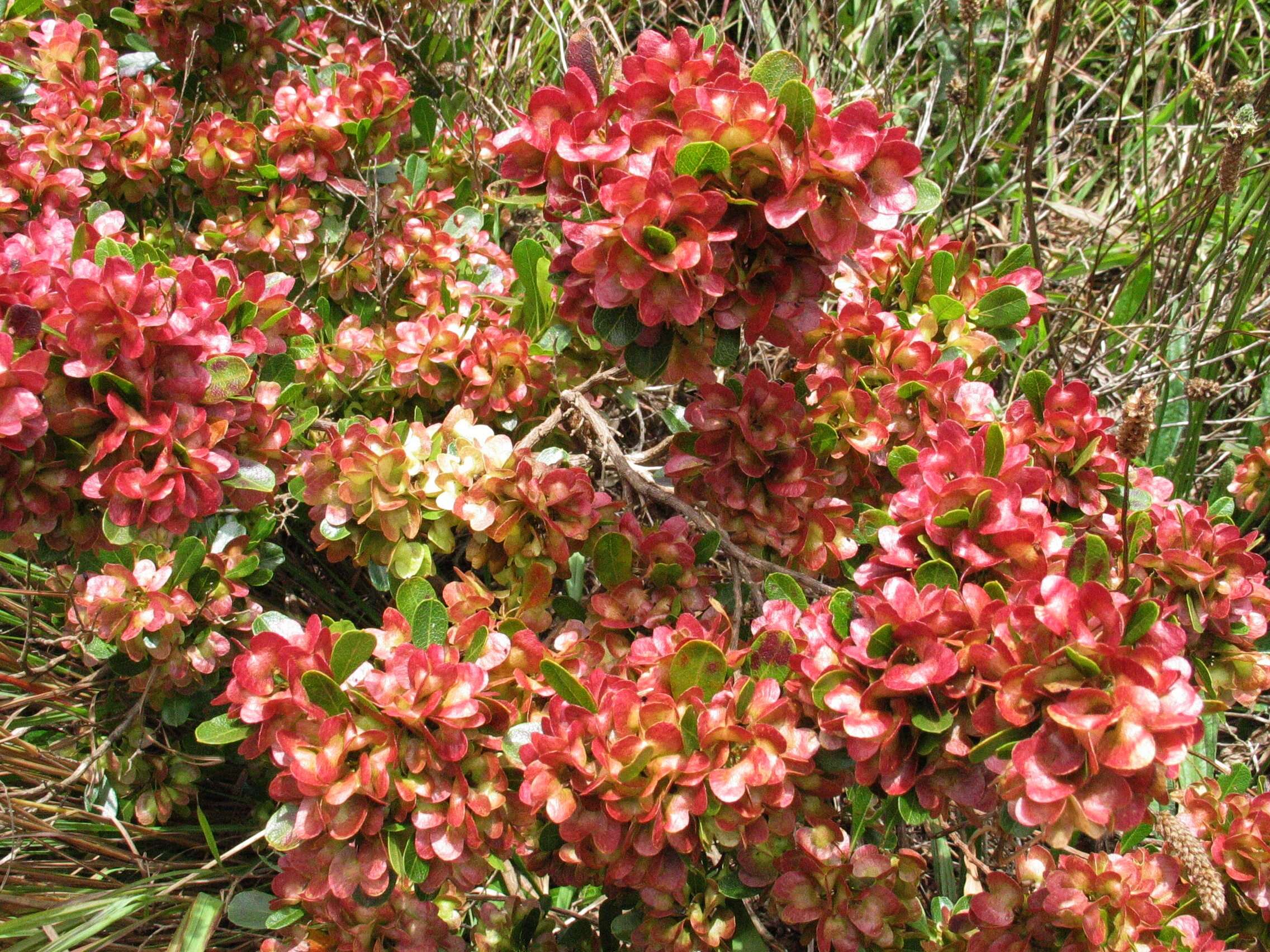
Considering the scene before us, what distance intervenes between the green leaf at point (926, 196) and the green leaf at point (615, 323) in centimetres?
35

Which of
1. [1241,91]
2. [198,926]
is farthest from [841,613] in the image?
[1241,91]

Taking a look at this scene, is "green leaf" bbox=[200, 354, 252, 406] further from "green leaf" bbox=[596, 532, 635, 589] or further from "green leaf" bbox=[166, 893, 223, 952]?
"green leaf" bbox=[166, 893, 223, 952]

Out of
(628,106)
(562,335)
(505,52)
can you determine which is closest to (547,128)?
(628,106)

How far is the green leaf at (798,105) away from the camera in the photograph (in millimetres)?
1055

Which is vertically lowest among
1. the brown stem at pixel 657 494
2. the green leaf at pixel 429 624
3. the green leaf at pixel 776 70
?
the brown stem at pixel 657 494

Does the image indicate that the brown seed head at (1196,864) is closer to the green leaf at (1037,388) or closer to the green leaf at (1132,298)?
the green leaf at (1037,388)

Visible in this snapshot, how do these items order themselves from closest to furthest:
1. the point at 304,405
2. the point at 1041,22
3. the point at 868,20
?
the point at 304,405
the point at 1041,22
the point at 868,20

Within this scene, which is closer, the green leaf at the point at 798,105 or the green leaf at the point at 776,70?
the green leaf at the point at 798,105

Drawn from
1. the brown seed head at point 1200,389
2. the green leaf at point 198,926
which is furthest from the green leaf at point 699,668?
the brown seed head at point 1200,389

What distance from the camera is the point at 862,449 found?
4.84ft

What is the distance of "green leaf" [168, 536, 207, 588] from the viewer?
4.61 feet

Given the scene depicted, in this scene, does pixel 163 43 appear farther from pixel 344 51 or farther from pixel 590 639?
pixel 590 639

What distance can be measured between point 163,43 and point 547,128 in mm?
1221

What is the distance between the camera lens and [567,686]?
1.11 meters
